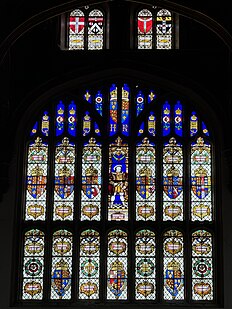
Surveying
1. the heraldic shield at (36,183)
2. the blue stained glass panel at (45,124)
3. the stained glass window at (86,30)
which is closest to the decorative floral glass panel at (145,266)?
the heraldic shield at (36,183)

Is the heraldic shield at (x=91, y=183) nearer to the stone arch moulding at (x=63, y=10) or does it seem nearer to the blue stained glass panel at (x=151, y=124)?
the blue stained glass panel at (x=151, y=124)

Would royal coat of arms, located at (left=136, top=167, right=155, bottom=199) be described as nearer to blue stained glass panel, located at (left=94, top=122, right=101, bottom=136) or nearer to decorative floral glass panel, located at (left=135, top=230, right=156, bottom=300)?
decorative floral glass panel, located at (left=135, top=230, right=156, bottom=300)

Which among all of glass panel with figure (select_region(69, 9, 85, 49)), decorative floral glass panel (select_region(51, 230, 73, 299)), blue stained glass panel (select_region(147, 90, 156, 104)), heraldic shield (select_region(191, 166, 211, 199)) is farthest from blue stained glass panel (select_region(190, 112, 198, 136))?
decorative floral glass panel (select_region(51, 230, 73, 299))

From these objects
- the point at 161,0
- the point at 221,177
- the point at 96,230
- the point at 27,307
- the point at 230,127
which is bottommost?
the point at 27,307

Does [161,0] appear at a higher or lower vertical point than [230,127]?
higher

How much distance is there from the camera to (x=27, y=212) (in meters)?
14.7

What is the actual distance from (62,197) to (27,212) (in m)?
0.69

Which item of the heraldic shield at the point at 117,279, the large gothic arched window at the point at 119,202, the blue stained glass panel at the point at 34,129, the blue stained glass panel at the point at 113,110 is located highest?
the blue stained glass panel at the point at 113,110

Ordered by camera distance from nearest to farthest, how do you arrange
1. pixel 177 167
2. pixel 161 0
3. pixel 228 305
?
pixel 161 0 < pixel 228 305 < pixel 177 167

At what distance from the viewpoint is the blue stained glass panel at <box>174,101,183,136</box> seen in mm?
15086

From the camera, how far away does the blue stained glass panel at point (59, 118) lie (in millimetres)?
15180

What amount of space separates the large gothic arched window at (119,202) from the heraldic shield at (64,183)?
18 millimetres

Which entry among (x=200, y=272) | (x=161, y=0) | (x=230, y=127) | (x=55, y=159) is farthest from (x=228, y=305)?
(x=161, y=0)

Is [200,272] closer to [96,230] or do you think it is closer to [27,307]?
[96,230]
